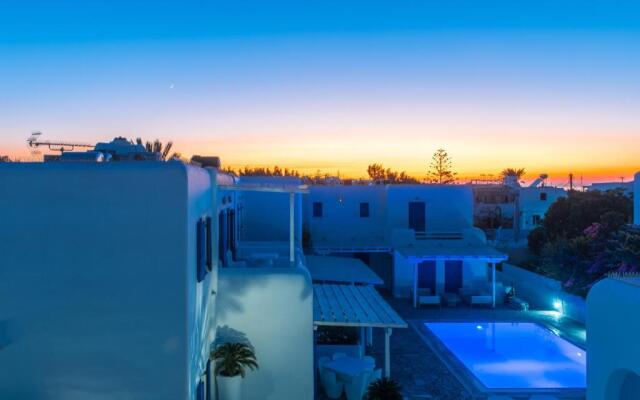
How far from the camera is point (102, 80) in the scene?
79.2 feet

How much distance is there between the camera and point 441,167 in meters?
73.9

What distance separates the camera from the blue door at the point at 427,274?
28734mm

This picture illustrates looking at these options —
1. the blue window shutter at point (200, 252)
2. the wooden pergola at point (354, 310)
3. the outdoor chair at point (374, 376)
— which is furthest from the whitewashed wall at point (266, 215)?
the blue window shutter at point (200, 252)

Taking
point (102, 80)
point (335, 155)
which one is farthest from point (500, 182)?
point (102, 80)

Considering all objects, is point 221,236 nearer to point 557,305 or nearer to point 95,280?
point 95,280

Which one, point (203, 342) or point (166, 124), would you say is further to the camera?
point (166, 124)

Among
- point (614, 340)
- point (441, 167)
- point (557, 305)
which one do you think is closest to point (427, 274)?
Answer: point (557, 305)

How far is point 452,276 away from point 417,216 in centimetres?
492

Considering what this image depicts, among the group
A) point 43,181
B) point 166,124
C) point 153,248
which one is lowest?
point 153,248

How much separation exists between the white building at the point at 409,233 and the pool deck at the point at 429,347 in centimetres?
204

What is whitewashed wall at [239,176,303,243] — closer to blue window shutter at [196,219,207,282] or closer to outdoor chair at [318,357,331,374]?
outdoor chair at [318,357,331,374]

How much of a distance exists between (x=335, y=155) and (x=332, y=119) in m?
26.1

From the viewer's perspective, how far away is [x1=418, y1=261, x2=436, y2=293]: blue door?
28734mm

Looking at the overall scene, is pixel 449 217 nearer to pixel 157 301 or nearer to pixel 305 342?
pixel 305 342
